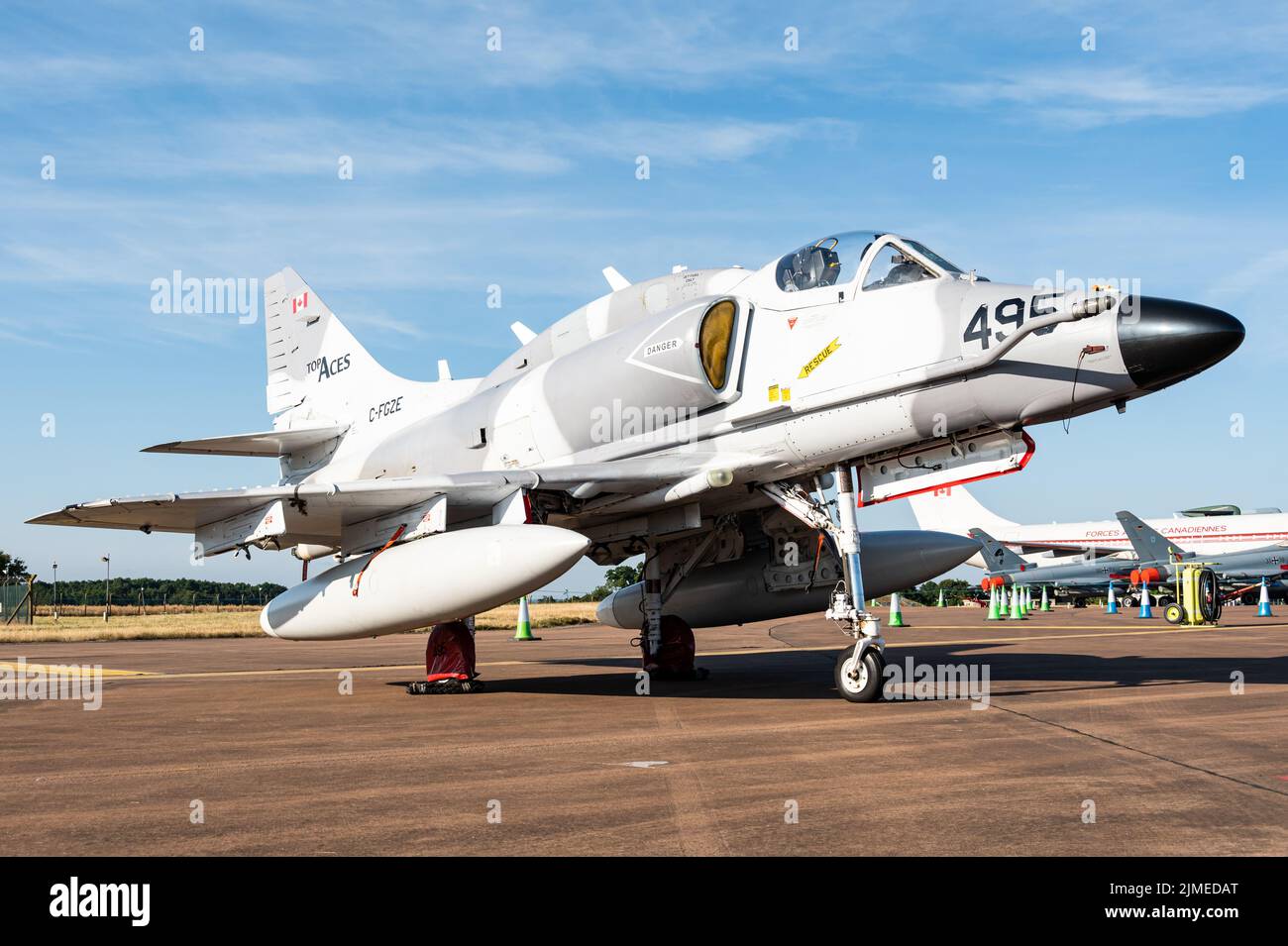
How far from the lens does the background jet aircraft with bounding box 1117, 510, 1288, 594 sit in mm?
42219

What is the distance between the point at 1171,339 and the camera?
8.85 metres

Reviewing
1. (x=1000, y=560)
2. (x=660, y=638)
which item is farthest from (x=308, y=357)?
(x=1000, y=560)

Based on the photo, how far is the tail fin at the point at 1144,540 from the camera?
143ft

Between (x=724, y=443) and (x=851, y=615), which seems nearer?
(x=851, y=615)

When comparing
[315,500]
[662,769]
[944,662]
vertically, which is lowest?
[944,662]

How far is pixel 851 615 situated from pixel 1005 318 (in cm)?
305

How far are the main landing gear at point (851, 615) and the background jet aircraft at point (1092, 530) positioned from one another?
51.3 metres

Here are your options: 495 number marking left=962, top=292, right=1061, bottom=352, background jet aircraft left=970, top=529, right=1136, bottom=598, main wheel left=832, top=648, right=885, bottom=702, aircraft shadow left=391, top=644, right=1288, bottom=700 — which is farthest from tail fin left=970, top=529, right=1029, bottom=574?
495 number marking left=962, top=292, right=1061, bottom=352

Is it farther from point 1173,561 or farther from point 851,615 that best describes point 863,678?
point 1173,561

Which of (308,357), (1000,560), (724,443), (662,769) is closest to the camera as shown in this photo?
(662,769)

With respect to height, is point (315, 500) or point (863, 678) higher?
point (315, 500)

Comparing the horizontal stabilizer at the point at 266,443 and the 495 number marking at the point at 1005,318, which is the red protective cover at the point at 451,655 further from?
the 495 number marking at the point at 1005,318

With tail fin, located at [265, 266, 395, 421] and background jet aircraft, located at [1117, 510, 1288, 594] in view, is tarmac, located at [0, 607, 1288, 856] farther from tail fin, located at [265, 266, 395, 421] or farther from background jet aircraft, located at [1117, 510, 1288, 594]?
background jet aircraft, located at [1117, 510, 1288, 594]
